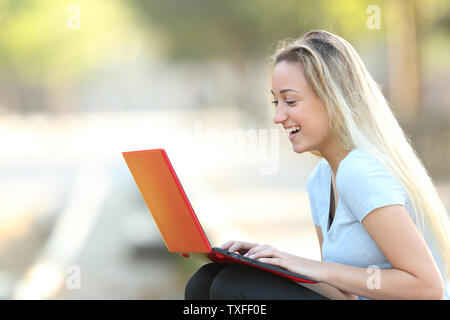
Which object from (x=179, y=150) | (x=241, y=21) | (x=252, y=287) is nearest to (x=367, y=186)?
(x=252, y=287)

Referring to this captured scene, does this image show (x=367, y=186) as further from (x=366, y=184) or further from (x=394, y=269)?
(x=394, y=269)

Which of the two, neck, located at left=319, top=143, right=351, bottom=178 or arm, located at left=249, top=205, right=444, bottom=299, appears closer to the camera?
arm, located at left=249, top=205, right=444, bottom=299

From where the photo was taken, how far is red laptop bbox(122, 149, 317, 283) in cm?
224

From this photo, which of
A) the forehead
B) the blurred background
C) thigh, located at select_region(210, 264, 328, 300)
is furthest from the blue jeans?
the blurred background

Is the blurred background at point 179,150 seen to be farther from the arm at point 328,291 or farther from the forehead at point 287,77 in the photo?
the arm at point 328,291

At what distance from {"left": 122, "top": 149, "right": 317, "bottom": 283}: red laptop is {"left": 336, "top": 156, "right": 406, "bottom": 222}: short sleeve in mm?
275

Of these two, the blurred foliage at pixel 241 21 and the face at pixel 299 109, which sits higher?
the blurred foliage at pixel 241 21

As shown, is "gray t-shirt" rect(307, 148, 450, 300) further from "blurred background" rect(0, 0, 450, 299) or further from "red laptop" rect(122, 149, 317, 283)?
"blurred background" rect(0, 0, 450, 299)

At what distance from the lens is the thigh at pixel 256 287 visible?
7.52ft

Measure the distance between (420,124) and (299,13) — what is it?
7.54 metres

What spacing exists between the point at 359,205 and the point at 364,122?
291 millimetres

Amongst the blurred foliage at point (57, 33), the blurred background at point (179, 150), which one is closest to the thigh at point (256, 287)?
the blurred background at point (179, 150)

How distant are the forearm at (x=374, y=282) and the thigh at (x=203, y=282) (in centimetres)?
48
